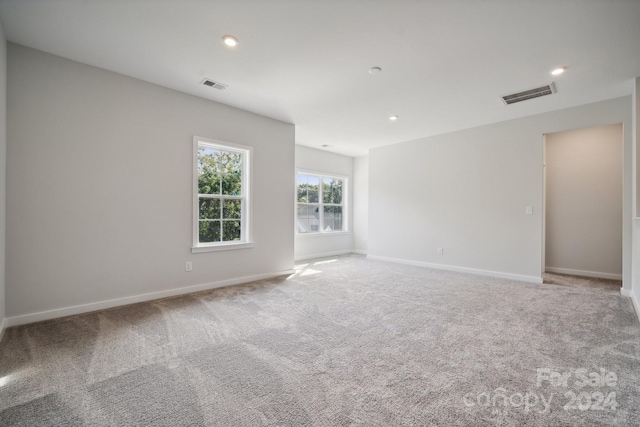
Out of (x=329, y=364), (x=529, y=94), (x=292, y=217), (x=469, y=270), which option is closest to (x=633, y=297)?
(x=469, y=270)

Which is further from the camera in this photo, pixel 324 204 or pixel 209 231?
pixel 324 204

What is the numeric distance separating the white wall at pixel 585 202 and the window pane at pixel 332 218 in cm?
451

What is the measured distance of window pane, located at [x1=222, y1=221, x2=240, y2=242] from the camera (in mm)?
4418

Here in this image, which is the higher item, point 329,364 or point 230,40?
point 230,40

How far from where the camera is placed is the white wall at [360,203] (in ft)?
25.7

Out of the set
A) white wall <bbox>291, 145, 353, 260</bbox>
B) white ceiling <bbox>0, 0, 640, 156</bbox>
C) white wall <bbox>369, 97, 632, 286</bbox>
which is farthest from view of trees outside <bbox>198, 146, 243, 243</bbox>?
white wall <bbox>369, 97, 632, 286</bbox>

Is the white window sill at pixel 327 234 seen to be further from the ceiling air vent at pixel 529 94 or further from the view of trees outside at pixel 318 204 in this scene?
the ceiling air vent at pixel 529 94

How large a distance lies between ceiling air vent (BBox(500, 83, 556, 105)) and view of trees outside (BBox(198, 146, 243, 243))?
13.2 feet

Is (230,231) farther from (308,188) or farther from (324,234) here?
(324,234)

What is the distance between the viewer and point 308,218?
7.05 m

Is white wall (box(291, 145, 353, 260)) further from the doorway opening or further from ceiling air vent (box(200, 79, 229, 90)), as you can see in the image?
the doorway opening

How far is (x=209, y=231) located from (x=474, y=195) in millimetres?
4645

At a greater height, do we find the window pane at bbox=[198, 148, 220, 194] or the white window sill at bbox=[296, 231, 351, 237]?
the window pane at bbox=[198, 148, 220, 194]

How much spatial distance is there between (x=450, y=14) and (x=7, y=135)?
4139 millimetres
